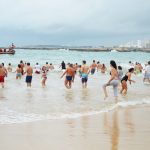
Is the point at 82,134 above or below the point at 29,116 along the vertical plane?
above

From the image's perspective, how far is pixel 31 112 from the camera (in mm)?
10695

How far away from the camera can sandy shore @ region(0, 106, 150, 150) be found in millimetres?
6488

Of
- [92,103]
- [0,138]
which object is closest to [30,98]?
[92,103]

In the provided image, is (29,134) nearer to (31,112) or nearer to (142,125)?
(142,125)

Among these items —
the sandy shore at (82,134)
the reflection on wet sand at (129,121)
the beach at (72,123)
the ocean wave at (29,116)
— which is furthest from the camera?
the ocean wave at (29,116)

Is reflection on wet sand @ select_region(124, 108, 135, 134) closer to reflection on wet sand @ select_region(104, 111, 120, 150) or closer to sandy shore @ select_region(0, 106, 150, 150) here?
sandy shore @ select_region(0, 106, 150, 150)

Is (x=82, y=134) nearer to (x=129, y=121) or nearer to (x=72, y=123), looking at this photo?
(x=72, y=123)

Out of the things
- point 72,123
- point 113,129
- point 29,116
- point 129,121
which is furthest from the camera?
point 29,116

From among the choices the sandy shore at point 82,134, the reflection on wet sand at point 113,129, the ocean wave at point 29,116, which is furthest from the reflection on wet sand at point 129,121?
the ocean wave at point 29,116

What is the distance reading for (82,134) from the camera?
7.43 m

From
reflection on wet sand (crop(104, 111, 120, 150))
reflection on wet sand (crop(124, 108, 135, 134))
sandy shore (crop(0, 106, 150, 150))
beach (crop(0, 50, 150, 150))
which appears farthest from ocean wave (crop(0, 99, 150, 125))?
reflection on wet sand (crop(104, 111, 120, 150))

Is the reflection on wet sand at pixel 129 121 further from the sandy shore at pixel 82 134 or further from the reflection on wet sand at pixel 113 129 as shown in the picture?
A: the reflection on wet sand at pixel 113 129

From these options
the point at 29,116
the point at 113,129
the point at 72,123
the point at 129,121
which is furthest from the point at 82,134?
the point at 29,116

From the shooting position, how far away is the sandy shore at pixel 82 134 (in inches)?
255
